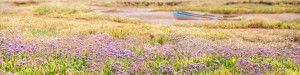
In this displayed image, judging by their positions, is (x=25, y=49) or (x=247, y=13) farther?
(x=247, y=13)

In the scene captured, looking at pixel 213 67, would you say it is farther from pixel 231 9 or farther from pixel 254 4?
pixel 254 4

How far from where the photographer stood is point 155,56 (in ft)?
34.6

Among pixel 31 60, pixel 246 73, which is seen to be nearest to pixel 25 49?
pixel 31 60

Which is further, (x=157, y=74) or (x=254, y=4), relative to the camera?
(x=254, y=4)

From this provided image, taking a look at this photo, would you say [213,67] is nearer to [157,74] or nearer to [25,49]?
[157,74]

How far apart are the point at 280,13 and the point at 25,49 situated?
120ft

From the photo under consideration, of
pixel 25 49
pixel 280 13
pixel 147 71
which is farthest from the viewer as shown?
pixel 280 13

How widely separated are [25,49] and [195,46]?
447cm

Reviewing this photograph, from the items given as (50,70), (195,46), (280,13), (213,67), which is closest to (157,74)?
(213,67)

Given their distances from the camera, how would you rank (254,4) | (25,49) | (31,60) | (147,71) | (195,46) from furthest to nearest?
1. (254,4)
2. (195,46)
3. (25,49)
4. (31,60)
5. (147,71)

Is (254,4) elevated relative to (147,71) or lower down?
lower down

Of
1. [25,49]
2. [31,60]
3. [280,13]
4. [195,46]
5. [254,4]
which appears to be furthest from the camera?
[254,4]

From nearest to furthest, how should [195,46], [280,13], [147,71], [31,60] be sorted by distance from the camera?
[147,71] < [31,60] < [195,46] < [280,13]

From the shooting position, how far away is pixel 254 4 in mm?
54312
